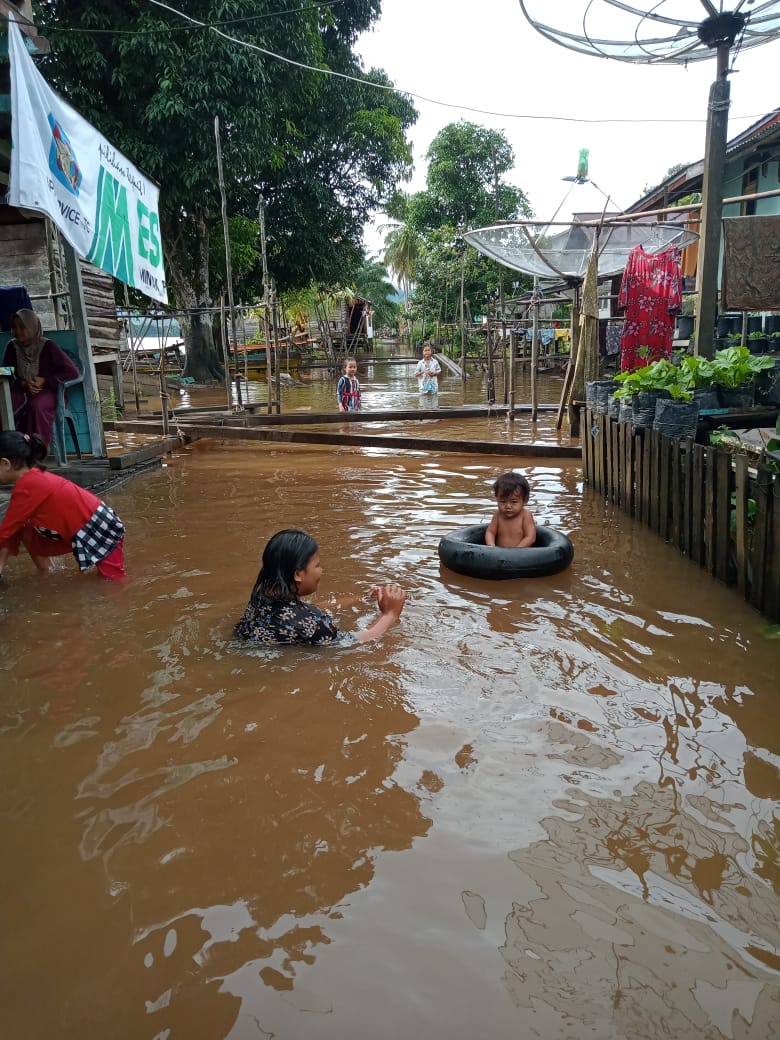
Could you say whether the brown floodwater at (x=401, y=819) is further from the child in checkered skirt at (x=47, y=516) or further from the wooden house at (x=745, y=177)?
the wooden house at (x=745, y=177)

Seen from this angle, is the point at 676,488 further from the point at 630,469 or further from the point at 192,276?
the point at 192,276

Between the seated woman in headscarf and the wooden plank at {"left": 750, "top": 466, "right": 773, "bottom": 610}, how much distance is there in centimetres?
632

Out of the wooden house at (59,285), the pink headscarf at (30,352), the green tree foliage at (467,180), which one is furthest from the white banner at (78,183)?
the green tree foliage at (467,180)

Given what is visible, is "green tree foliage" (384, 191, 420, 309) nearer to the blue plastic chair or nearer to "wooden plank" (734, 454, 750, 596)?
the blue plastic chair

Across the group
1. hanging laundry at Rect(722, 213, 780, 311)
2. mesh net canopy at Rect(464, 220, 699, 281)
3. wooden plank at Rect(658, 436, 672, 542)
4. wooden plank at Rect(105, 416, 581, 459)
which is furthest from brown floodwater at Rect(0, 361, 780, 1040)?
mesh net canopy at Rect(464, 220, 699, 281)

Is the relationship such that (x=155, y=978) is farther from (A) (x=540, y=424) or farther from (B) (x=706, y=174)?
(A) (x=540, y=424)

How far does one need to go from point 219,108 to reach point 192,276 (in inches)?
270

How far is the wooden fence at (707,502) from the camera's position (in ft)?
15.0

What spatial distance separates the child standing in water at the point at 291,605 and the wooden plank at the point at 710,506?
2479 mm

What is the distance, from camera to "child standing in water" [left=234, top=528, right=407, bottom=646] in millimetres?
4016

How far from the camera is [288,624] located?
13.7 ft

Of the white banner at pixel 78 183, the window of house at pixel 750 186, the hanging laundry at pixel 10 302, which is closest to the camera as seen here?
the white banner at pixel 78 183

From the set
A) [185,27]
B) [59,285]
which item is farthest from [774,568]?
[185,27]

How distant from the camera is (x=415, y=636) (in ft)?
14.9
